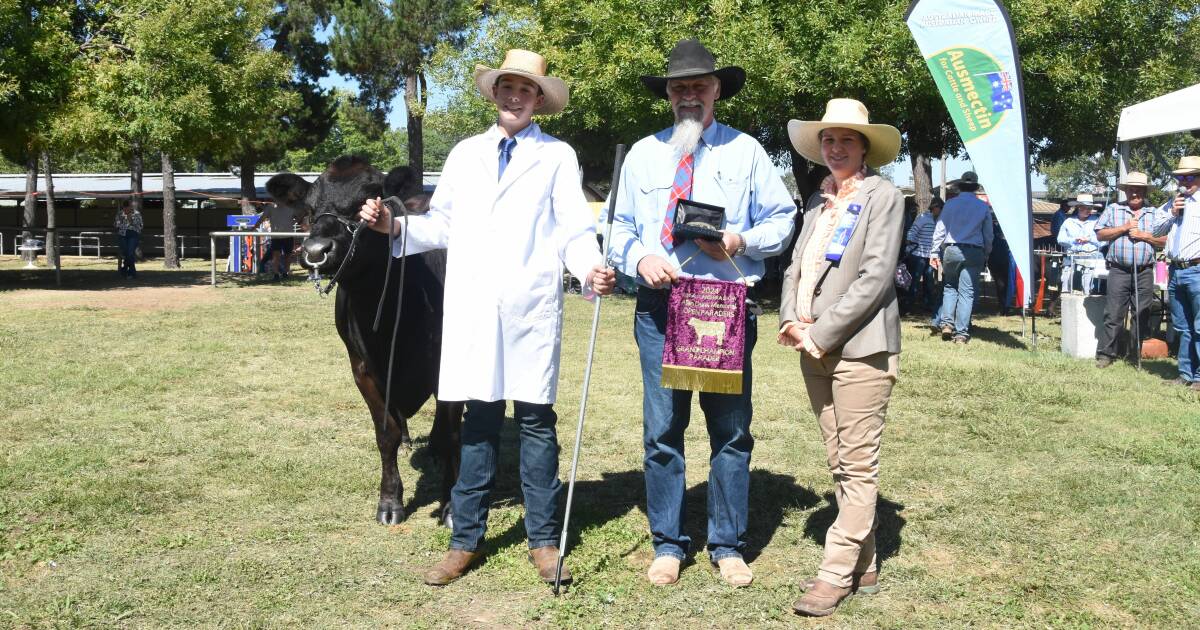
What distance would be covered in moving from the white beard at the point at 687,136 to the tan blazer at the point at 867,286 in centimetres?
70

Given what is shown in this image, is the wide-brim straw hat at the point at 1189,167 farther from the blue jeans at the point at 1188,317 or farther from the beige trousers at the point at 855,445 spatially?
the beige trousers at the point at 855,445

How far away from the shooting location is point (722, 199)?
435 cm

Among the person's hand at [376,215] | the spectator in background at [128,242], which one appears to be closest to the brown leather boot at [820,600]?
the person's hand at [376,215]

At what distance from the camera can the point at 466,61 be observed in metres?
21.9

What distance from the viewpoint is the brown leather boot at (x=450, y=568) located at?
4.39m

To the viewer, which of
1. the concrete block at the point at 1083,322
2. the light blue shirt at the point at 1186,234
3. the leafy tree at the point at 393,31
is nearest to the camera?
the light blue shirt at the point at 1186,234

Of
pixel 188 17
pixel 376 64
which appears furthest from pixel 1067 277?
pixel 376 64

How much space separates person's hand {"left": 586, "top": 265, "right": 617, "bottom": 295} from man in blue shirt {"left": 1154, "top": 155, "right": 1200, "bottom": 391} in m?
7.08

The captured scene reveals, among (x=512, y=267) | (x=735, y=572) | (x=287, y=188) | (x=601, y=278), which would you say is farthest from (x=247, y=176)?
(x=735, y=572)

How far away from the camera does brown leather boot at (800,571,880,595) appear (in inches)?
170

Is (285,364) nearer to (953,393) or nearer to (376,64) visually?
(953,393)

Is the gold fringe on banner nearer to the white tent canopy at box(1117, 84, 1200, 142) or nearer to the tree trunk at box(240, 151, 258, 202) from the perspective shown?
the white tent canopy at box(1117, 84, 1200, 142)

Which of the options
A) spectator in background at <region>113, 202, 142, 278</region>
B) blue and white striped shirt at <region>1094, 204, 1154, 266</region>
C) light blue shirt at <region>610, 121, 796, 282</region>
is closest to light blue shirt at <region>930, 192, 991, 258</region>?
blue and white striped shirt at <region>1094, 204, 1154, 266</region>

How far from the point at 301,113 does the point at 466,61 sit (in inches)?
524
